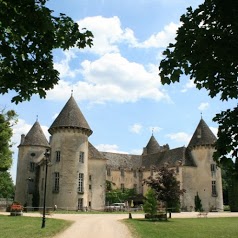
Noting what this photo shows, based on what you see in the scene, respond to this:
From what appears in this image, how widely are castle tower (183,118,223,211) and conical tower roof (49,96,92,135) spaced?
67.0 feet

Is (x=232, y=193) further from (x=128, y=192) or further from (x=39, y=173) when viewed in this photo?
(x=39, y=173)

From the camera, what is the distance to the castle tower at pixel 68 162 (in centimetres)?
4603

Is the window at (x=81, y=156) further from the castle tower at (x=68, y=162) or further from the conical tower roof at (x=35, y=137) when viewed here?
the conical tower roof at (x=35, y=137)

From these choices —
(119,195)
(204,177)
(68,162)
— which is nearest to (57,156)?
(68,162)

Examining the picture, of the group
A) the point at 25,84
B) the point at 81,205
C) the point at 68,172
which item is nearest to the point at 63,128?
the point at 68,172

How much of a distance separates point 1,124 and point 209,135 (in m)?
37.4

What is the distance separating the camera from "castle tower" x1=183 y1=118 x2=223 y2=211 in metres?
57.6

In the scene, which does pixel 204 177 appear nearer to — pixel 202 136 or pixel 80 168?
pixel 202 136

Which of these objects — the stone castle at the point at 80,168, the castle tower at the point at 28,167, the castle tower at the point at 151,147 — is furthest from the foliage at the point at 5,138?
the castle tower at the point at 151,147

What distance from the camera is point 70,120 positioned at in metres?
48.2

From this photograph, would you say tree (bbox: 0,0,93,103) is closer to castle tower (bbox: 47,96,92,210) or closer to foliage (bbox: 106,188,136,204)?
castle tower (bbox: 47,96,92,210)

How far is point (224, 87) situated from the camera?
6625mm

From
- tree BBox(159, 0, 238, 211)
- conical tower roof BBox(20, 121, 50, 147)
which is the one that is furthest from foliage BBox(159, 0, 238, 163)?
conical tower roof BBox(20, 121, 50, 147)

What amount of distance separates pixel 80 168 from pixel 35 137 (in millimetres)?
13555
